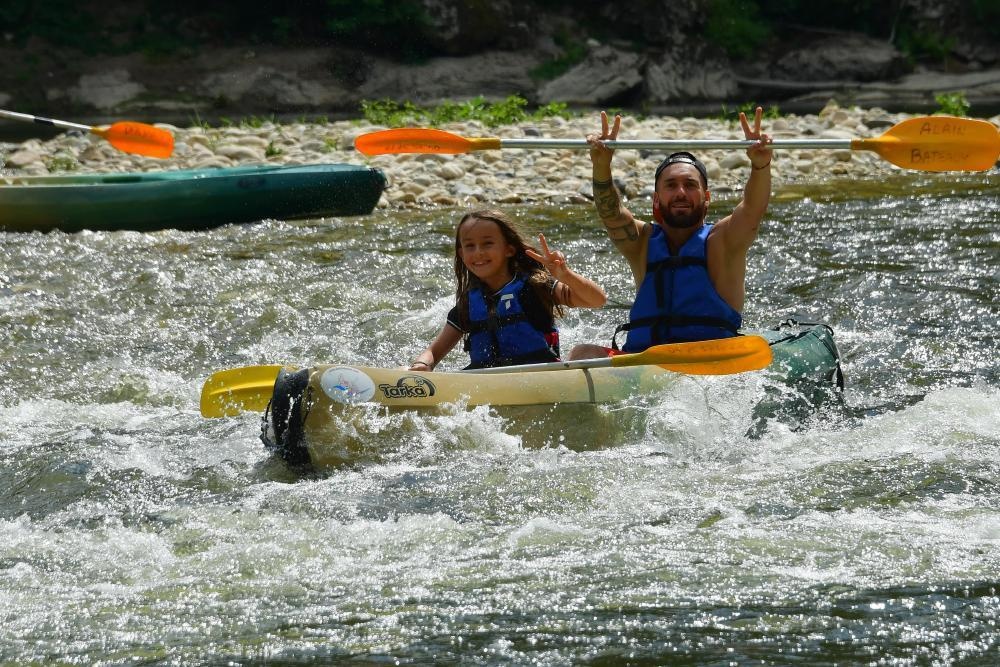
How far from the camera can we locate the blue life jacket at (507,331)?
176 inches

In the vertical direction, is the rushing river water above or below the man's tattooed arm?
below

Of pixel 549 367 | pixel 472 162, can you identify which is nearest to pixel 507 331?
pixel 549 367

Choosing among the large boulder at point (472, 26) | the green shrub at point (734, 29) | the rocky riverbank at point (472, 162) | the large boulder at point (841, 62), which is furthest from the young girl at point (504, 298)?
the large boulder at point (841, 62)

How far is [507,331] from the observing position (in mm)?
4477

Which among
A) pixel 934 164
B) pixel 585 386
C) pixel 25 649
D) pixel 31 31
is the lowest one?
pixel 25 649

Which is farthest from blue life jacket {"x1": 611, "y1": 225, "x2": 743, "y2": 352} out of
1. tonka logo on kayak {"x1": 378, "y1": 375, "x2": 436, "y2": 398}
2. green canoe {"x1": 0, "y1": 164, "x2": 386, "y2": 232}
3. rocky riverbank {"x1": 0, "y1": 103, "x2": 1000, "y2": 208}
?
rocky riverbank {"x1": 0, "y1": 103, "x2": 1000, "y2": 208}

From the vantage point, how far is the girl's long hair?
4488mm

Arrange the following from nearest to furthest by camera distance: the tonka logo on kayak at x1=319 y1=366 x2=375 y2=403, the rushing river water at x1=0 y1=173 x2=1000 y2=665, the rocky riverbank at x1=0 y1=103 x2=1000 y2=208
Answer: the rushing river water at x1=0 y1=173 x2=1000 y2=665, the tonka logo on kayak at x1=319 y1=366 x2=375 y2=403, the rocky riverbank at x1=0 y1=103 x2=1000 y2=208

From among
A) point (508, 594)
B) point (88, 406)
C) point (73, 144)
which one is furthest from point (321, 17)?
point (508, 594)

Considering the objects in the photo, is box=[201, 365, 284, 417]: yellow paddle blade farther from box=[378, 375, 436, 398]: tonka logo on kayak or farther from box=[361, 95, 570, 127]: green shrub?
box=[361, 95, 570, 127]: green shrub

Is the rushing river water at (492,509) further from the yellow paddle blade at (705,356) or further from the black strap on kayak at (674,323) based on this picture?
the black strap on kayak at (674,323)

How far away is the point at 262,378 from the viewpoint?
14.3 ft

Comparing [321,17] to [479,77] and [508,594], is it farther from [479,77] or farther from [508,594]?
[508,594]

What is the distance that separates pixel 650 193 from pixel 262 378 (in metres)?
6.31
